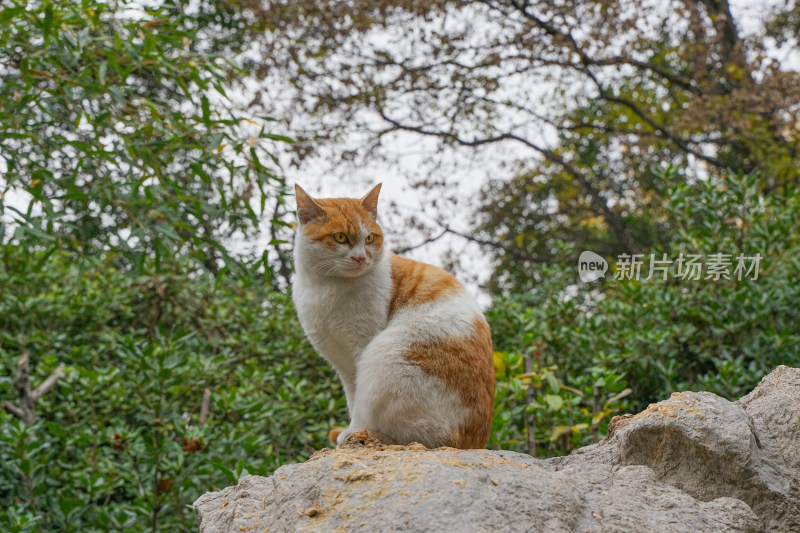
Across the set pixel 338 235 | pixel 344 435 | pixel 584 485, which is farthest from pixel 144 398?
pixel 584 485

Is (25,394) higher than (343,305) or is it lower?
lower

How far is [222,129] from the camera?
10.8 ft

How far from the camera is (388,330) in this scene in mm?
2611

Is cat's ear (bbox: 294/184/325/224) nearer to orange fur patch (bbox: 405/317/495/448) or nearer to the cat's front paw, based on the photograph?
orange fur patch (bbox: 405/317/495/448)

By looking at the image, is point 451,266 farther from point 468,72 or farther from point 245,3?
point 245,3

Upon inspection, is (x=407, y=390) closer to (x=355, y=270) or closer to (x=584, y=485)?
(x=355, y=270)

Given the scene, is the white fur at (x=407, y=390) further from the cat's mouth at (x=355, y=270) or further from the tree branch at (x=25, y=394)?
the tree branch at (x=25, y=394)

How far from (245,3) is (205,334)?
3874mm

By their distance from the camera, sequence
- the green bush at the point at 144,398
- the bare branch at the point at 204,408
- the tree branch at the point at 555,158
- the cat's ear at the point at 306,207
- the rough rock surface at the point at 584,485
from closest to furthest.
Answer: the rough rock surface at the point at 584,485, the cat's ear at the point at 306,207, the green bush at the point at 144,398, the bare branch at the point at 204,408, the tree branch at the point at 555,158

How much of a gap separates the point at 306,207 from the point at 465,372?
931mm

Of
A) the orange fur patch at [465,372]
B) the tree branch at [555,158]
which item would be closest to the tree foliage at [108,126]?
the orange fur patch at [465,372]

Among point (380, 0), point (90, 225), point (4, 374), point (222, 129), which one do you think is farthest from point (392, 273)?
point (380, 0)

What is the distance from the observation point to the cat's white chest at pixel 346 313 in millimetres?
2660

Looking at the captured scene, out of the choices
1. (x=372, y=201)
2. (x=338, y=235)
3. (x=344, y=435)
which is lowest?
(x=344, y=435)
